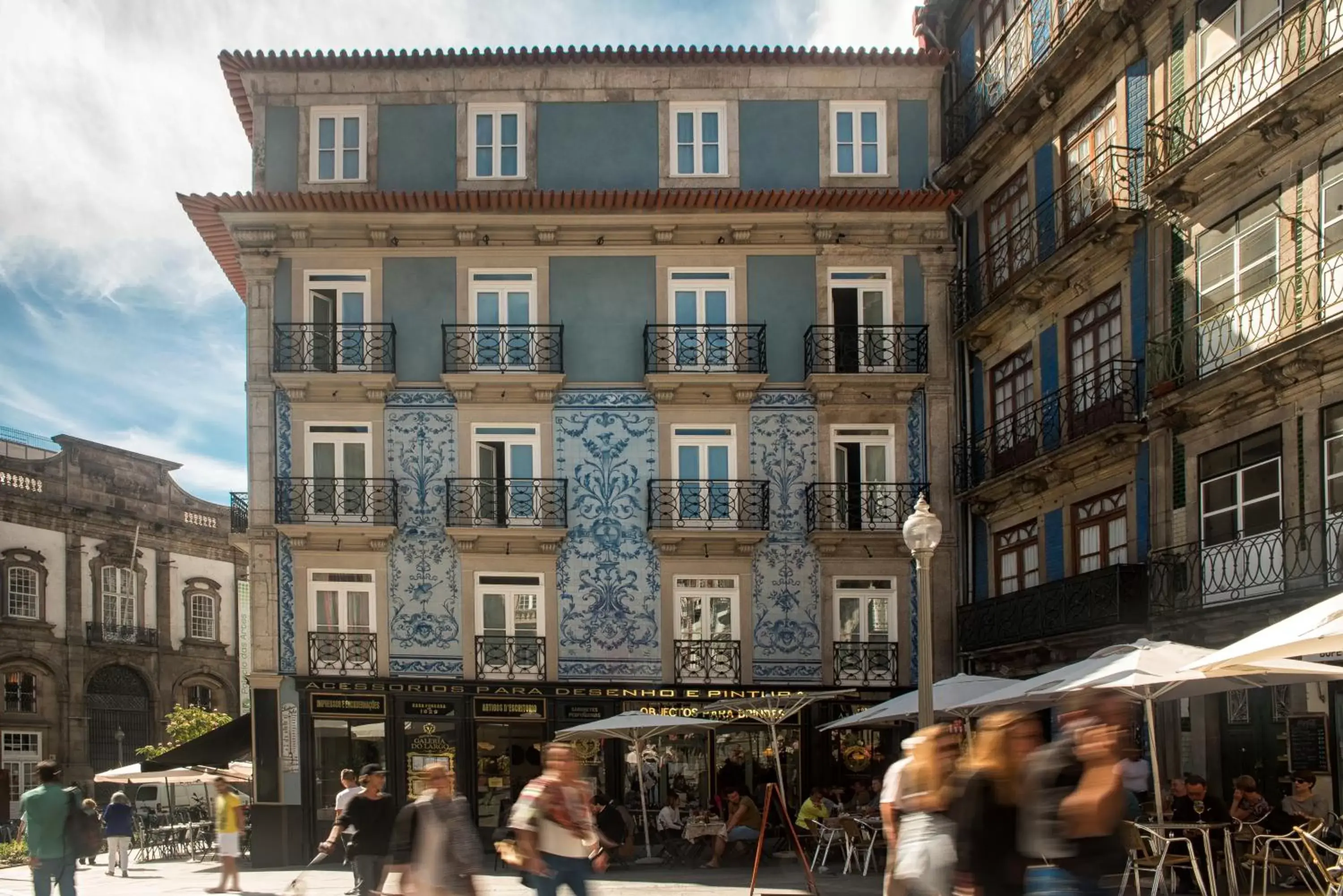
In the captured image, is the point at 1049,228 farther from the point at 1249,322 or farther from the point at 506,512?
the point at 506,512

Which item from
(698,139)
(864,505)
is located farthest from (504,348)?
(864,505)

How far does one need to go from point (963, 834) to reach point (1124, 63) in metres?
14.4

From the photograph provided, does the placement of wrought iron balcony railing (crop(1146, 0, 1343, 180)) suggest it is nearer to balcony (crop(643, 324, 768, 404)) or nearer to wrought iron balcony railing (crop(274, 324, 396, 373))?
balcony (crop(643, 324, 768, 404))

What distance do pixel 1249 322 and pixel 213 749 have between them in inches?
660

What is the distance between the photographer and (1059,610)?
20.3 m

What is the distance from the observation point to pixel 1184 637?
17.8 meters

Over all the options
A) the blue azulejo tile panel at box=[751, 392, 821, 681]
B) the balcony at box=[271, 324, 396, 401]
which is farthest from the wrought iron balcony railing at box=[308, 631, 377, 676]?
the blue azulejo tile panel at box=[751, 392, 821, 681]

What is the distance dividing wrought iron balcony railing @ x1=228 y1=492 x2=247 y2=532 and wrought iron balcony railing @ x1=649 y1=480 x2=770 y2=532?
6789 mm

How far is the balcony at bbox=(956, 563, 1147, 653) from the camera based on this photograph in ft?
61.2

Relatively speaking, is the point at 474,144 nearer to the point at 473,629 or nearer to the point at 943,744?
the point at 473,629

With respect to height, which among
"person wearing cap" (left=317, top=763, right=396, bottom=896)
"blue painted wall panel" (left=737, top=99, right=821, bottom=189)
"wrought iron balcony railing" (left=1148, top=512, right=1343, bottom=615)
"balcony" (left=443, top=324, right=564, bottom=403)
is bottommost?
"person wearing cap" (left=317, top=763, right=396, bottom=896)

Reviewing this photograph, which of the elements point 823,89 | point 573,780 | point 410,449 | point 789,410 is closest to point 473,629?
point 410,449

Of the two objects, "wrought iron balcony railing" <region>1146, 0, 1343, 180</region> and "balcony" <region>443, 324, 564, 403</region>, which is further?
"balcony" <region>443, 324, 564, 403</region>

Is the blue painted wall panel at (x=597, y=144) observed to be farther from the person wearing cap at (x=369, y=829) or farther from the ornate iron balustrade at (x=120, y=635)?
the ornate iron balustrade at (x=120, y=635)
